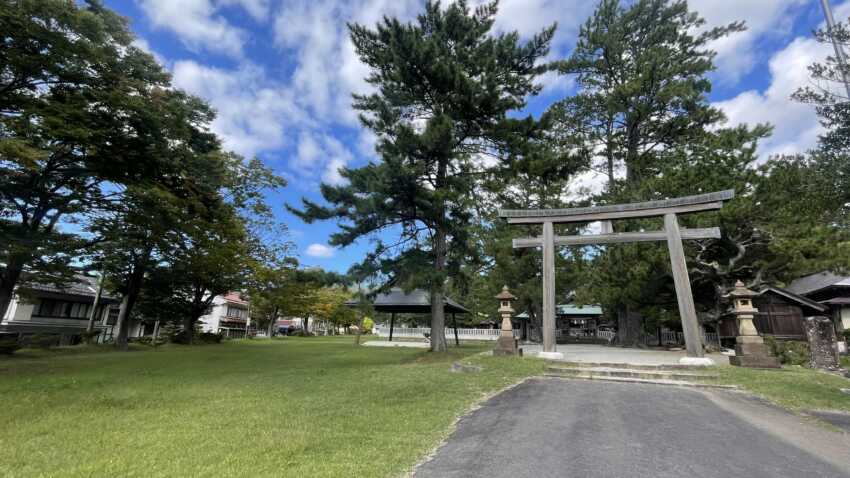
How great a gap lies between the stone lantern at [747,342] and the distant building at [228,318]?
42450mm

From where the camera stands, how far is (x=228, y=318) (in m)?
45.0

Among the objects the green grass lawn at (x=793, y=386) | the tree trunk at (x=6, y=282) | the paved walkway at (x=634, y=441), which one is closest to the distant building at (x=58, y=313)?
the tree trunk at (x=6, y=282)

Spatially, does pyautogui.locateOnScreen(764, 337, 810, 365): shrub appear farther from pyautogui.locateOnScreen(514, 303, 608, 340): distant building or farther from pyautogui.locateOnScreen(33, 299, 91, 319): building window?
pyautogui.locateOnScreen(33, 299, 91, 319): building window

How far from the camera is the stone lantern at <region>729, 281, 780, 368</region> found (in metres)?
8.81

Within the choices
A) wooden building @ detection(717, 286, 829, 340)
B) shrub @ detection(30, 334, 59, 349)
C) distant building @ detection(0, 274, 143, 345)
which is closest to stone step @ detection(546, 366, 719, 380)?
wooden building @ detection(717, 286, 829, 340)

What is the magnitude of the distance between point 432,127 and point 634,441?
30.8 ft

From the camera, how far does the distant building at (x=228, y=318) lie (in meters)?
42.9

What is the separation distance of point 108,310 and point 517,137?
36.5m

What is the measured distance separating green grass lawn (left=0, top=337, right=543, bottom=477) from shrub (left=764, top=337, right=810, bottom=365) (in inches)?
322

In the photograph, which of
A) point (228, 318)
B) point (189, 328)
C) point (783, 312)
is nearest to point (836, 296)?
point (783, 312)

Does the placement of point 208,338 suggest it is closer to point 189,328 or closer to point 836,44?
point 189,328

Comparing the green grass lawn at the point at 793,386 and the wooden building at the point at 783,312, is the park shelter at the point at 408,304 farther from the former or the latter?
the green grass lawn at the point at 793,386

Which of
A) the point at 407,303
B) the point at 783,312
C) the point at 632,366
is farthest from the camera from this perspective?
the point at 407,303

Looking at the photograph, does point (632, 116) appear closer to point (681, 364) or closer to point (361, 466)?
point (681, 364)
